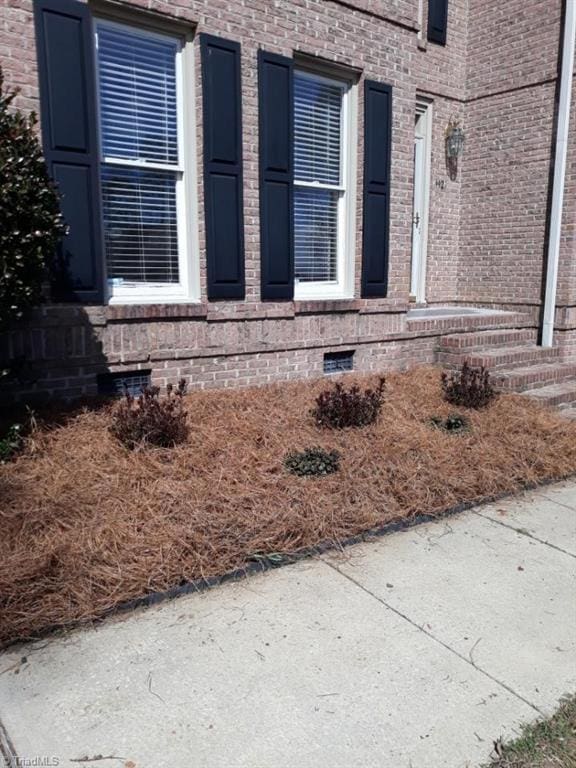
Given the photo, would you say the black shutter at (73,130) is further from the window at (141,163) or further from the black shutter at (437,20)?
the black shutter at (437,20)

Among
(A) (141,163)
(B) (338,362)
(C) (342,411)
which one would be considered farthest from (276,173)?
(C) (342,411)

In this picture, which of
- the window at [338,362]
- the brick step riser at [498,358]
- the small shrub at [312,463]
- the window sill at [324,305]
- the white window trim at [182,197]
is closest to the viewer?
the small shrub at [312,463]

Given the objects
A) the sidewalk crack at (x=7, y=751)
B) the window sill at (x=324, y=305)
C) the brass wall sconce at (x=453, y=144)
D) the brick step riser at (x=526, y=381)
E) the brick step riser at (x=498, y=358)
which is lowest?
the sidewalk crack at (x=7, y=751)

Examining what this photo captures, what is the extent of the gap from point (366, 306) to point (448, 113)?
4218 millimetres

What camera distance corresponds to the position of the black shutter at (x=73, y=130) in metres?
4.31

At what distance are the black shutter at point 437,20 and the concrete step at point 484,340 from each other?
436cm

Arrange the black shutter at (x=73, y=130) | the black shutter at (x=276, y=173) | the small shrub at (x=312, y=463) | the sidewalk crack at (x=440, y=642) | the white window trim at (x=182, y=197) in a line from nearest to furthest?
the sidewalk crack at (x=440, y=642) → the small shrub at (x=312, y=463) → the black shutter at (x=73, y=130) → the white window trim at (x=182, y=197) → the black shutter at (x=276, y=173)

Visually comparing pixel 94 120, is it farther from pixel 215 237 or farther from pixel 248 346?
pixel 248 346

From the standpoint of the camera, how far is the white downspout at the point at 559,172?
7.59m

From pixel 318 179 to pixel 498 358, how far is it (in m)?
2.81

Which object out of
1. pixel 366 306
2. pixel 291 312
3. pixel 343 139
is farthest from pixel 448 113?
pixel 291 312

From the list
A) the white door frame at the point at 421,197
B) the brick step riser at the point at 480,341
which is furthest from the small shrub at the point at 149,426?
the white door frame at the point at 421,197

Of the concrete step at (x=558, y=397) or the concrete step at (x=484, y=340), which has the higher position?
the concrete step at (x=484, y=340)

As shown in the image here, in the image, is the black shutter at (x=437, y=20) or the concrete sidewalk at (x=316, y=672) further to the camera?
the black shutter at (x=437, y=20)
